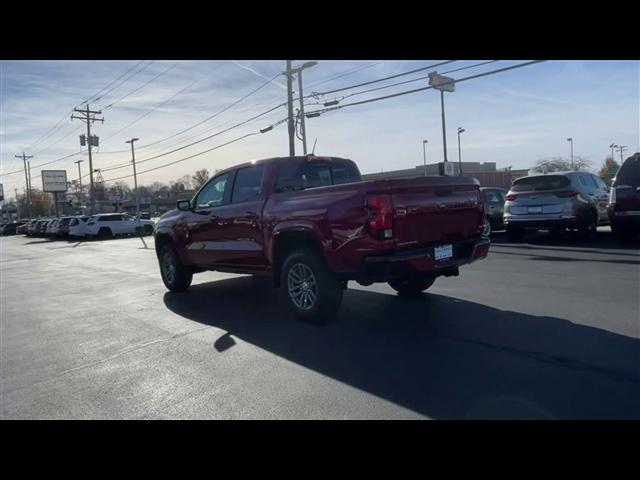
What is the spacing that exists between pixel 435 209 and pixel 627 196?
710 cm

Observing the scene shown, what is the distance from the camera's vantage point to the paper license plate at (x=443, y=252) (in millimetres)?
5293

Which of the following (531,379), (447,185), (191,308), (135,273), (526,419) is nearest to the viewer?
(526,419)

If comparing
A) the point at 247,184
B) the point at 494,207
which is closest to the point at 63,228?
the point at 494,207

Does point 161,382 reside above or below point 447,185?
below

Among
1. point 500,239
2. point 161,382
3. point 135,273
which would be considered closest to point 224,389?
point 161,382

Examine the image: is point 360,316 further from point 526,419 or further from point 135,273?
point 135,273

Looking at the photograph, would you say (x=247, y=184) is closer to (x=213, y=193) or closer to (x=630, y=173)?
(x=213, y=193)

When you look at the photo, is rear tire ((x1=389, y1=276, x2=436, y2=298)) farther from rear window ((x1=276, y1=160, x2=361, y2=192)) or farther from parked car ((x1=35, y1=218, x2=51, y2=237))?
parked car ((x1=35, y1=218, x2=51, y2=237))

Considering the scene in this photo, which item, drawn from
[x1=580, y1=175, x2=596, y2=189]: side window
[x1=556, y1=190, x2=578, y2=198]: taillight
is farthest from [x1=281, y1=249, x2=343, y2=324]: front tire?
[x1=580, y1=175, x2=596, y2=189]: side window

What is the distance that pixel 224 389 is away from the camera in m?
4.08

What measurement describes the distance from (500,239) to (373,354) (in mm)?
11365

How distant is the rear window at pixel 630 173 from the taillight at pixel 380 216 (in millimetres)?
7827

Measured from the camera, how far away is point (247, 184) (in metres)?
6.95
